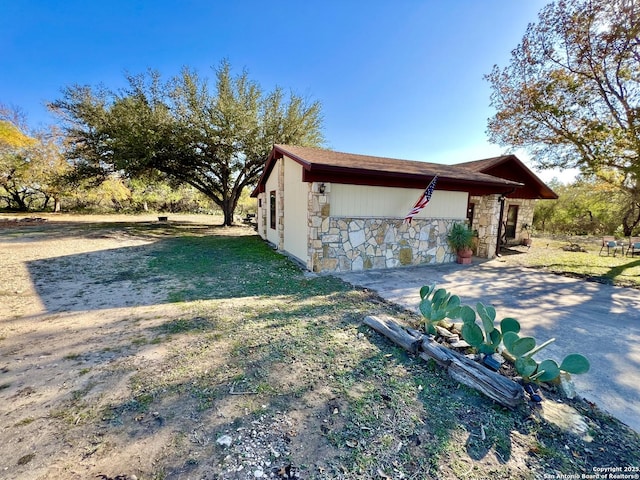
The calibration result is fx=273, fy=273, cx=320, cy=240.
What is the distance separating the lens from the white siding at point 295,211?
7.39 m

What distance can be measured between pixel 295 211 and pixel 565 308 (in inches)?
250

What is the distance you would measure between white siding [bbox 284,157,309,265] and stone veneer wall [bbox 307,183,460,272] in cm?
61

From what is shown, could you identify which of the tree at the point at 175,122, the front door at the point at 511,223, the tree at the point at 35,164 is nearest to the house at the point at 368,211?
the front door at the point at 511,223

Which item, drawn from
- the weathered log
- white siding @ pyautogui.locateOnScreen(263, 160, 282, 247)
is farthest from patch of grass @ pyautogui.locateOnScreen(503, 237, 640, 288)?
white siding @ pyautogui.locateOnScreen(263, 160, 282, 247)

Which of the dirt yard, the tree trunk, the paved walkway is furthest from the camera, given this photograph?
the tree trunk

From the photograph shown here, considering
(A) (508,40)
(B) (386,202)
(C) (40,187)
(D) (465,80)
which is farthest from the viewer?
(C) (40,187)

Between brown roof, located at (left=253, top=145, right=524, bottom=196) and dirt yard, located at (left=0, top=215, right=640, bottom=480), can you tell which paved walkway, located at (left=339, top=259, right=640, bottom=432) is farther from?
brown roof, located at (left=253, top=145, right=524, bottom=196)

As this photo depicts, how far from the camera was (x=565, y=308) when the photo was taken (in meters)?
4.79

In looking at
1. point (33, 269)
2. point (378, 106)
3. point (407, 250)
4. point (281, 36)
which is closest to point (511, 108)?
Answer: point (378, 106)

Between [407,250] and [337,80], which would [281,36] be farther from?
[407,250]

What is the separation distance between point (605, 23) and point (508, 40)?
2.53 m

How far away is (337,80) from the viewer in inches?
527

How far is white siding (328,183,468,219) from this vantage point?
686 cm

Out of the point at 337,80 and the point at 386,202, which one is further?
the point at 337,80
